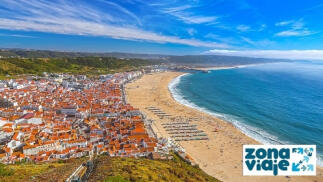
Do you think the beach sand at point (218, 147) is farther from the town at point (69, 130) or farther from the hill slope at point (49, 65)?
the hill slope at point (49, 65)

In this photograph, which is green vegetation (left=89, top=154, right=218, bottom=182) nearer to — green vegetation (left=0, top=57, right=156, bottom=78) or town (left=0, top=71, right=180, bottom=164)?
town (left=0, top=71, right=180, bottom=164)

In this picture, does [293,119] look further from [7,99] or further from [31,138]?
[7,99]

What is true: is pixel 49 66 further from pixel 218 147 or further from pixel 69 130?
pixel 218 147

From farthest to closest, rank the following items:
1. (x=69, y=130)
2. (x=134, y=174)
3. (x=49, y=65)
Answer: (x=49, y=65), (x=69, y=130), (x=134, y=174)

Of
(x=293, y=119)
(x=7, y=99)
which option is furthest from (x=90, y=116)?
(x=293, y=119)

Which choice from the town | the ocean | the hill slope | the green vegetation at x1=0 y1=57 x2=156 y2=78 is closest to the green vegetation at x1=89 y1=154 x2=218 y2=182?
the town

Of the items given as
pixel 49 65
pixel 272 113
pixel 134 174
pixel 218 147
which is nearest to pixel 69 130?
pixel 134 174
